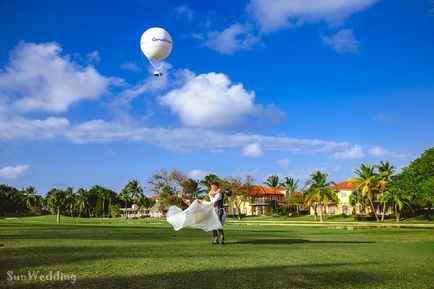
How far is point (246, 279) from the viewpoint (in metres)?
6.66

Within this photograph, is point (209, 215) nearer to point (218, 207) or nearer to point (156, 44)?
point (218, 207)

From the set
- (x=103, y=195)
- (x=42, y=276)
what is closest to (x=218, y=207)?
(x=42, y=276)

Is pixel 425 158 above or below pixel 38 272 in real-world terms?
above

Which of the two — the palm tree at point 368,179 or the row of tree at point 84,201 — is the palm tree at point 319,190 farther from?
the row of tree at point 84,201

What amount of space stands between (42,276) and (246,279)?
3.25 meters

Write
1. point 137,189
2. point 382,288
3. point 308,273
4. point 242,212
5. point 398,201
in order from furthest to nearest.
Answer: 1. point 137,189
2. point 242,212
3. point 398,201
4. point 308,273
5. point 382,288

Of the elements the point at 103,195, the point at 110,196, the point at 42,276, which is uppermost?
the point at 103,195

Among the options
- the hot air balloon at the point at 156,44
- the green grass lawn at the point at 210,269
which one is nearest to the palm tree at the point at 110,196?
the hot air balloon at the point at 156,44

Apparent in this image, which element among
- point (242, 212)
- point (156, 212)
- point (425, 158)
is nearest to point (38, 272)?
point (425, 158)

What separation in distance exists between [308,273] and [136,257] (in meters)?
3.80

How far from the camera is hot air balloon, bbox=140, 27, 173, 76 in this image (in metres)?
27.6

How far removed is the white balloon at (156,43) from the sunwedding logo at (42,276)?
22.8 meters

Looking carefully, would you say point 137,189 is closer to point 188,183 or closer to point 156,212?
point 156,212

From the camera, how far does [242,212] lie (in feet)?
429
